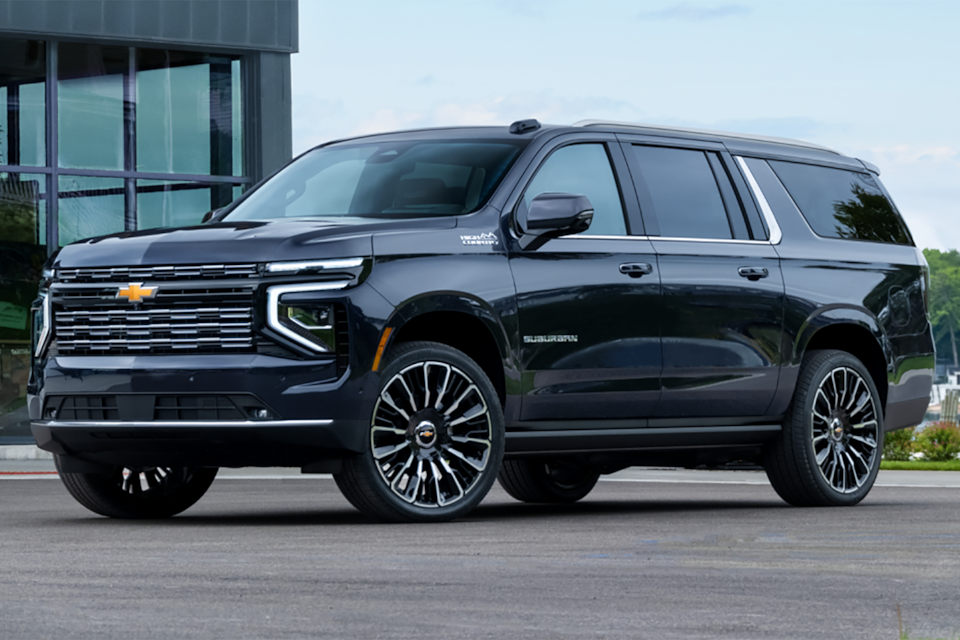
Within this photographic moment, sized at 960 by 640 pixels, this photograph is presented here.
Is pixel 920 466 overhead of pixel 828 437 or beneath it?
beneath

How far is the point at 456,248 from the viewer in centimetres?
885

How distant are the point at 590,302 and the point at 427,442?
1.30 m

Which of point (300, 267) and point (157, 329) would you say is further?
point (157, 329)

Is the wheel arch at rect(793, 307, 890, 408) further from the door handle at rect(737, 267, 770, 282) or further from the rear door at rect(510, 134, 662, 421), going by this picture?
the rear door at rect(510, 134, 662, 421)

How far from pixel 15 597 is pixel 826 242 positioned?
6.53 m

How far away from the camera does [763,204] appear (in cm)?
1088

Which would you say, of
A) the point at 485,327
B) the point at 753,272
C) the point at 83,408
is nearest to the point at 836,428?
the point at 753,272

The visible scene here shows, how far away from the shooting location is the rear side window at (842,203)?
443 inches

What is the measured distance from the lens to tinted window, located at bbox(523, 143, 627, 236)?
9648 mm

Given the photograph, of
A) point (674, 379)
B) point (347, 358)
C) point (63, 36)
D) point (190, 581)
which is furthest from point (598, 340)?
point (63, 36)

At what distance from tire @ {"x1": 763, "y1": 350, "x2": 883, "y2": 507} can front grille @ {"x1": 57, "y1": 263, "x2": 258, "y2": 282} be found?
12.6 feet

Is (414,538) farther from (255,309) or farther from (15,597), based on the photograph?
(15,597)

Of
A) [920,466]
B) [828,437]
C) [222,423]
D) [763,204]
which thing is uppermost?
[763,204]

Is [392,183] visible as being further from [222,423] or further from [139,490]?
[139,490]
